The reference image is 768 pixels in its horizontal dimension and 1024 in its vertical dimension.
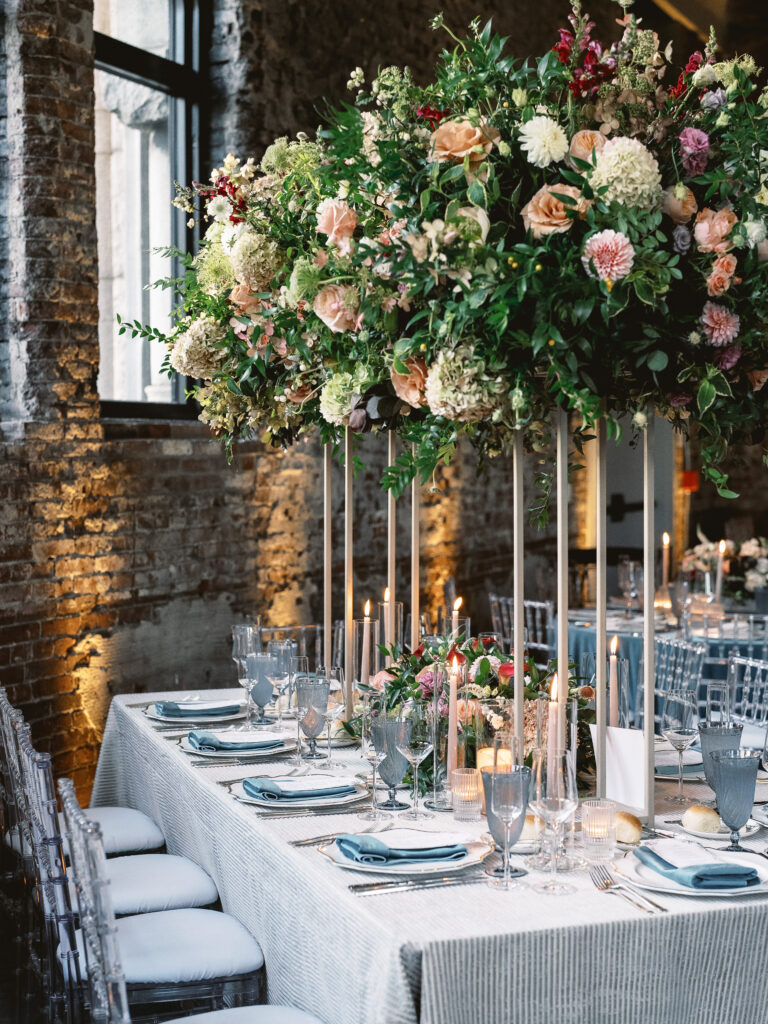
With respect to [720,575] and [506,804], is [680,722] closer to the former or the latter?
[506,804]

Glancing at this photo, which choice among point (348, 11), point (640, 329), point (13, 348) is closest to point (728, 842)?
point (640, 329)

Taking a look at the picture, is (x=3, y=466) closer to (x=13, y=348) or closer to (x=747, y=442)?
(x=13, y=348)

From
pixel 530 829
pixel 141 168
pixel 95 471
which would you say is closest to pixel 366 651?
pixel 530 829

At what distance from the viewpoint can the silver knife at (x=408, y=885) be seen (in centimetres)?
212

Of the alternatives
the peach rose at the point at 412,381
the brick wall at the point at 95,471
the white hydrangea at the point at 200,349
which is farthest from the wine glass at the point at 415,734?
the brick wall at the point at 95,471

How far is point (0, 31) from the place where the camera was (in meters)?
4.44

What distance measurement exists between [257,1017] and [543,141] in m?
1.72

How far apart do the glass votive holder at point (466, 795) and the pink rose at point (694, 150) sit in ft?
4.28

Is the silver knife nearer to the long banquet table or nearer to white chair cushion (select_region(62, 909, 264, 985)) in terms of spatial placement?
the long banquet table

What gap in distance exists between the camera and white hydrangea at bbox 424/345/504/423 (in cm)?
232

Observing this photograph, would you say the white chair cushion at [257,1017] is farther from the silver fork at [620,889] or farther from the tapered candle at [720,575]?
the tapered candle at [720,575]

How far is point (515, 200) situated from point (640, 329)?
35 centimetres

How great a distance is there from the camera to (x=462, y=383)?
233 centimetres

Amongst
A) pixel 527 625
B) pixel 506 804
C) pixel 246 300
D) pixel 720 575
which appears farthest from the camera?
pixel 527 625
